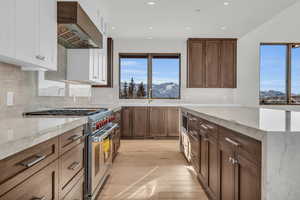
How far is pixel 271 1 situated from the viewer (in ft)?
12.6

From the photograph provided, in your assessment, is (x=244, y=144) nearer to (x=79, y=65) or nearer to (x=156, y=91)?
(x=79, y=65)

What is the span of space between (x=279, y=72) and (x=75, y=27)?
19.0 feet

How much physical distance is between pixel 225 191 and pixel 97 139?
1217 mm

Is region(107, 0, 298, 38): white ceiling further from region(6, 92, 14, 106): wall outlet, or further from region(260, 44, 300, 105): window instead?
region(6, 92, 14, 106): wall outlet

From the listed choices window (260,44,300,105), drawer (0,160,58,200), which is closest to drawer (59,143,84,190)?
drawer (0,160,58,200)

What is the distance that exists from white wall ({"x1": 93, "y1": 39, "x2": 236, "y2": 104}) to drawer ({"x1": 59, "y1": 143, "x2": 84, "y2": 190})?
4444 mm

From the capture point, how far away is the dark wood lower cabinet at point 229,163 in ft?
4.01

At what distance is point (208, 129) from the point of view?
2229mm

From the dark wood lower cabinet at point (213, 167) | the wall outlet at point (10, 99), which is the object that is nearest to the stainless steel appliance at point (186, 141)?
the dark wood lower cabinet at point (213, 167)

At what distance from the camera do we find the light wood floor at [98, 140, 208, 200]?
2.52 metres

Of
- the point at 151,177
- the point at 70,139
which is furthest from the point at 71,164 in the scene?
the point at 151,177

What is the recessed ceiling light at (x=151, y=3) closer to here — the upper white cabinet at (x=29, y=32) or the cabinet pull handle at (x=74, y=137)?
the upper white cabinet at (x=29, y=32)

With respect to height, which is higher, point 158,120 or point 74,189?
point 158,120

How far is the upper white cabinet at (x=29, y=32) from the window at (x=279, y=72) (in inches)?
224
